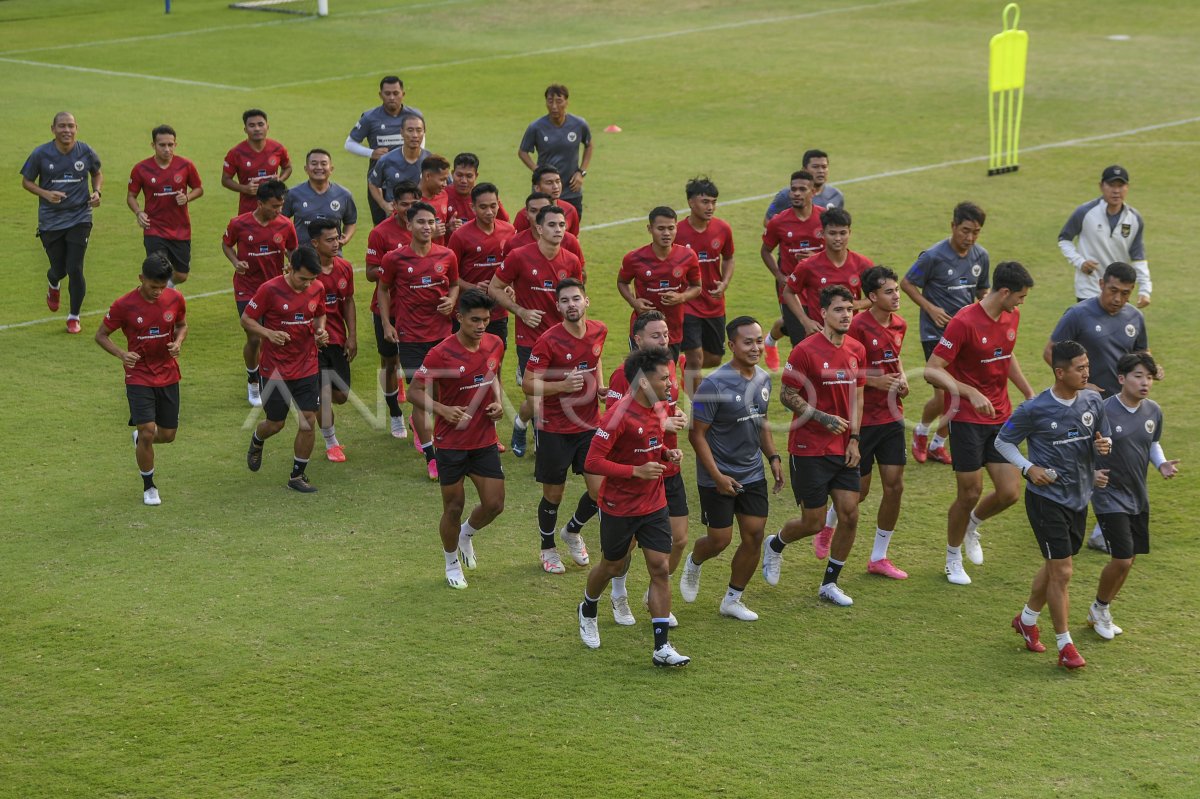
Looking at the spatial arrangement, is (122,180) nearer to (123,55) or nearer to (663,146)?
(663,146)

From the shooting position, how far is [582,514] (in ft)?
36.3

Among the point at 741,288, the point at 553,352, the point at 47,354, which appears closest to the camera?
the point at 553,352

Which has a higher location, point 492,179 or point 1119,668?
point 492,179

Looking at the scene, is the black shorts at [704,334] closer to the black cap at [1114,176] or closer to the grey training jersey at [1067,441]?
the black cap at [1114,176]

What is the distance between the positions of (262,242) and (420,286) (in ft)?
8.48

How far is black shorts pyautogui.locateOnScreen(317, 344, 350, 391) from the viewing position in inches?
542

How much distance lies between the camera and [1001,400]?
11.1 metres

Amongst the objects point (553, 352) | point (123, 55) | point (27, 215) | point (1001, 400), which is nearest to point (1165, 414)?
point (1001, 400)

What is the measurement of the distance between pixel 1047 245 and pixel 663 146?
803 cm

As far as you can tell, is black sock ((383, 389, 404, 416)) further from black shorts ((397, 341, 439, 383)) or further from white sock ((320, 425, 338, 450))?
black shorts ((397, 341, 439, 383))

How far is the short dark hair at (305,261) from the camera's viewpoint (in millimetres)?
12703

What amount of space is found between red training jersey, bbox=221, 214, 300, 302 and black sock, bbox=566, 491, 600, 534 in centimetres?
513

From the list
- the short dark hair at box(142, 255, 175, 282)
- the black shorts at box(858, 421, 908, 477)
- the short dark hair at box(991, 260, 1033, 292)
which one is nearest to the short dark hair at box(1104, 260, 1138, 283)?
the short dark hair at box(991, 260, 1033, 292)

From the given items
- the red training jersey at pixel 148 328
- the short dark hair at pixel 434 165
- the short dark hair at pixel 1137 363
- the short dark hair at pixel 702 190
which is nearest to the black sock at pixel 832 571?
the short dark hair at pixel 1137 363
